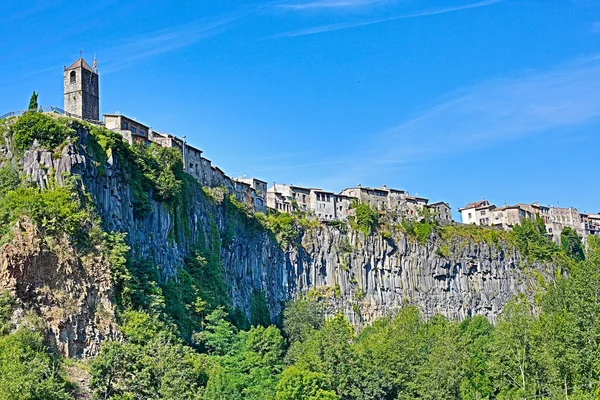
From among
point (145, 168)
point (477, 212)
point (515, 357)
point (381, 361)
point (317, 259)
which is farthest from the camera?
point (477, 212)

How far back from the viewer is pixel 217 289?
3831 inches

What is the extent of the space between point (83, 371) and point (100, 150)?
23.3 metres

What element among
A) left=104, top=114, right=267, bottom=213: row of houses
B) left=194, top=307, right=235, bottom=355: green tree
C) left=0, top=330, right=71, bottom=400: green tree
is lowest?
left=0, top=330, right=71, bottom=400: green tree

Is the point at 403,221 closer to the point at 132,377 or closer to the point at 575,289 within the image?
the point at 575,289

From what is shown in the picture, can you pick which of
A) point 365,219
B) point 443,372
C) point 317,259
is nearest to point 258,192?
point 317,259

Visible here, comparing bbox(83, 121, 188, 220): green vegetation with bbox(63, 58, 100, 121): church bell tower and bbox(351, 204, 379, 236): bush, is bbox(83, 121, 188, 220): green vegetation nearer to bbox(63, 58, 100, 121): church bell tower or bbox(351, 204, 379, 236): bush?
bbox(63, 58, 100, 121): church bell tower

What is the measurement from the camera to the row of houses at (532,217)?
161625mm

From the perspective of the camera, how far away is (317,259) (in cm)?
12769

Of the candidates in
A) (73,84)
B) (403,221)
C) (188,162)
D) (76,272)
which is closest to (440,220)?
(403,221)

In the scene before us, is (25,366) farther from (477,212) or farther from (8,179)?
(477,212)

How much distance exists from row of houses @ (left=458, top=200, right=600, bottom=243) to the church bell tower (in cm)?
8552

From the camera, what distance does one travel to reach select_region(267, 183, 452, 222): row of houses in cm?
13512

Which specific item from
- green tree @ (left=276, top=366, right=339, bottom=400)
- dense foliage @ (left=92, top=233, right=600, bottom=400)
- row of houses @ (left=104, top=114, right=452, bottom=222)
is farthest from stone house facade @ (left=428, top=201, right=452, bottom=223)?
green tree @ (left=276, top=366, right=339, bottom=400)

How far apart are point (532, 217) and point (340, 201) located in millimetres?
43393
